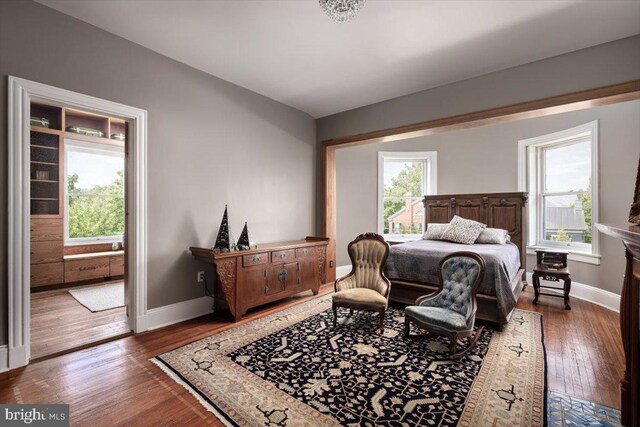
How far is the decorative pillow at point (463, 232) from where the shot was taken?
455 centimetres

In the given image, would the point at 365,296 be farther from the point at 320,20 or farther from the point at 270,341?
the point at 320,20

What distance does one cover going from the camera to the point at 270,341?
9.32ft

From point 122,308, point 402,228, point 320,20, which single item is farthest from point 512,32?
point 122,308

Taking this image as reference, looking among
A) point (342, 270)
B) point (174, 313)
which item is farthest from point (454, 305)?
point (342, 270)

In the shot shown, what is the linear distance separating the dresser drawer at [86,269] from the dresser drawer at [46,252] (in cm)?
17

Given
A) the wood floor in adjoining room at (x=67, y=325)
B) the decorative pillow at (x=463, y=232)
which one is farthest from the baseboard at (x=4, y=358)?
the decorative pillow at (x=463, y=232)

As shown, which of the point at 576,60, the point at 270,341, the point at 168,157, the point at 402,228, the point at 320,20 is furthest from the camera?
the point at 402,228

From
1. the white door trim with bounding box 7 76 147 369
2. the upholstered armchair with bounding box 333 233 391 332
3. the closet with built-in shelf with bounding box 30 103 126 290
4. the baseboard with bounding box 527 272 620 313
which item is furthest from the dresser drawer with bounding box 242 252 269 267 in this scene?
the baseboard with bounding box 527 272 620 313

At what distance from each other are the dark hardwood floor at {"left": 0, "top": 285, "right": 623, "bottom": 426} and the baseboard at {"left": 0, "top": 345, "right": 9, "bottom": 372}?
0.09 metres

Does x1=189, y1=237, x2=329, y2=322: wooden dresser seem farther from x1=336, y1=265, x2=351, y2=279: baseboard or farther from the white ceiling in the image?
the white ceiling

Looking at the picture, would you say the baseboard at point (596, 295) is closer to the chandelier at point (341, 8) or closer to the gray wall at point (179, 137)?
the gray wall at point (179, 137)

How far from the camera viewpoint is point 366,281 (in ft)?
11.8

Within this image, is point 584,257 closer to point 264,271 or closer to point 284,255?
point 284,255

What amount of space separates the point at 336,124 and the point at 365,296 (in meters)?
3.12
